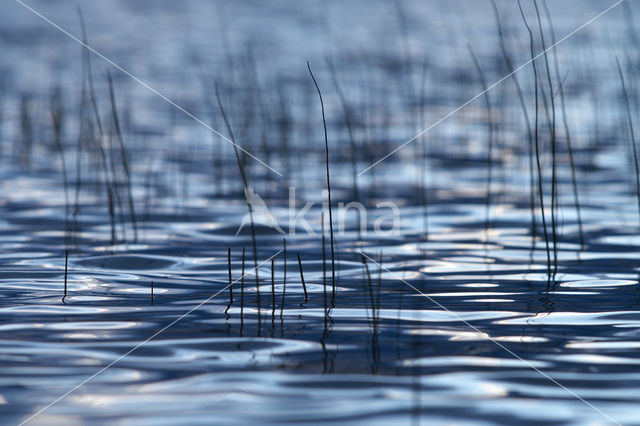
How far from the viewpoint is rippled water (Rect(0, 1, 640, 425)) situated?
1618mm

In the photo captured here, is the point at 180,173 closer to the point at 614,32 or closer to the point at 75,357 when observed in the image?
the point at 75,357

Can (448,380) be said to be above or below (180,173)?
below

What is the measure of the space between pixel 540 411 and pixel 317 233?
1.81 meters

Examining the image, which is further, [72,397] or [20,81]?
[20,81]

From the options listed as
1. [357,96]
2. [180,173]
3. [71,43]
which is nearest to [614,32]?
[357,96]

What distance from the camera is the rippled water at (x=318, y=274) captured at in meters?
1.62

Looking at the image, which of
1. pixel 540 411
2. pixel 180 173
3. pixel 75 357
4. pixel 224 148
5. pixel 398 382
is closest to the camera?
pixel 540 411

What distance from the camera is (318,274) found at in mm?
2629

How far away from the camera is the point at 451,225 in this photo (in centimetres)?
335

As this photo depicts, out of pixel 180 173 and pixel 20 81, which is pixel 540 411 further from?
pixel 20 81

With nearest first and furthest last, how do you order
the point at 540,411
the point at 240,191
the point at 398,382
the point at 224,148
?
the point at 540,411 < the point at 398,382 < the point at 240,191 < the point at 224,148

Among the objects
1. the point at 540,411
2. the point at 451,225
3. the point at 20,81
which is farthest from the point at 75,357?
the point at 20,81

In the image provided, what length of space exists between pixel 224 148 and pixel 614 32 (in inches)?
262

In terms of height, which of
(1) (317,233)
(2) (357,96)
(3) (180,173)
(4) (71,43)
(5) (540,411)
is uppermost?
(4) (71,43)
